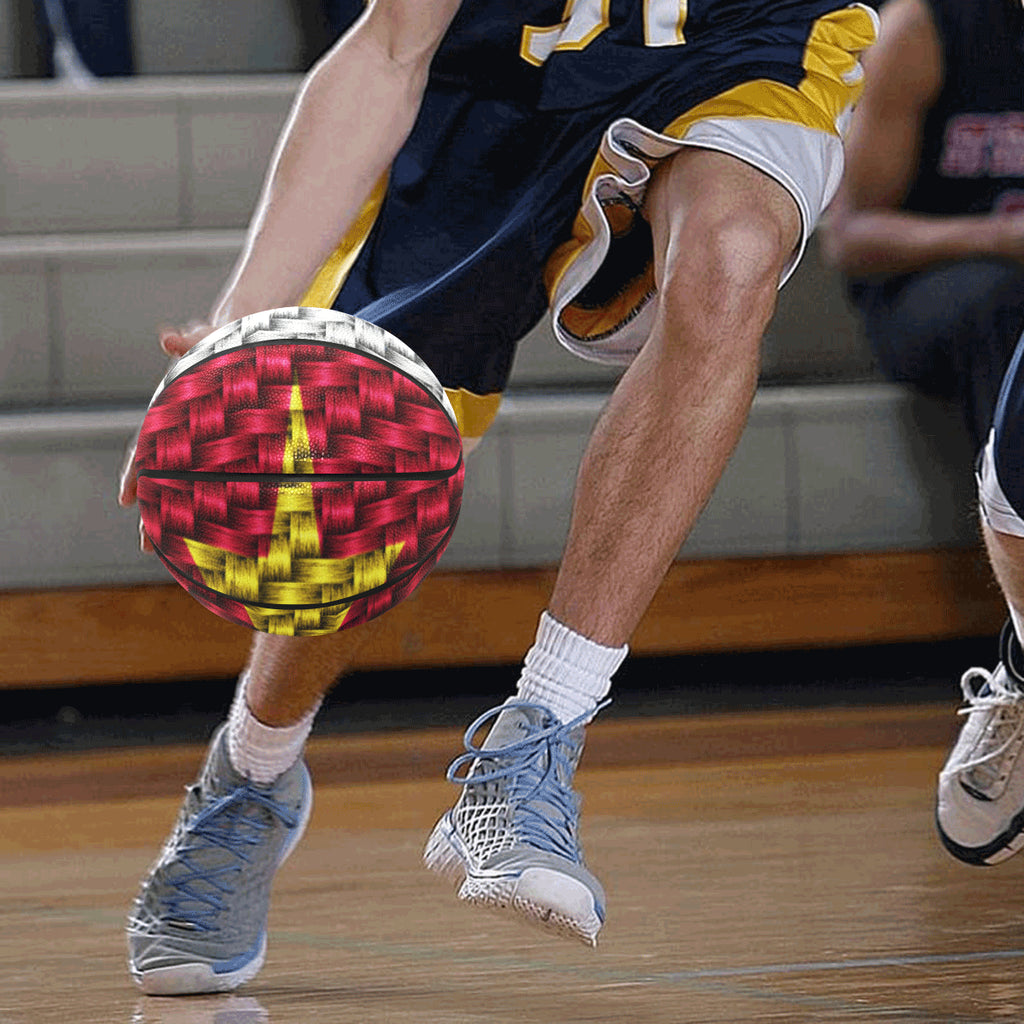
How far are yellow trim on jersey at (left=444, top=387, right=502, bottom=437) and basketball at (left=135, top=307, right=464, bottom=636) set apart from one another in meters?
0.28

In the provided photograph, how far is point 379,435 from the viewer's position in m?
1.05

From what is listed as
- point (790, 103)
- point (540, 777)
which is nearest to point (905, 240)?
point (790, 103)

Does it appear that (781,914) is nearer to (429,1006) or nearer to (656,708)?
(429,1006)

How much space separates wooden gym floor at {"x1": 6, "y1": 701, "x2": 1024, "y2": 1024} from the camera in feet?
3.73

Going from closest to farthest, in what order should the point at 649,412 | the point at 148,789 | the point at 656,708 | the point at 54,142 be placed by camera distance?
1. the point at 649,412
2. the point at 148,789
3. the point at 656,708
4. the point at 54,142

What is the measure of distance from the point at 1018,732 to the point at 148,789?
2.97 feet

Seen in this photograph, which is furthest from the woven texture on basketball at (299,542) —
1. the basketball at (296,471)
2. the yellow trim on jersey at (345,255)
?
the yellow trim on jersey at (345,255)

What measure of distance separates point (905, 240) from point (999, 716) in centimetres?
116

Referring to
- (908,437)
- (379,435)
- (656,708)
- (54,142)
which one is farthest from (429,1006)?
(54,142)

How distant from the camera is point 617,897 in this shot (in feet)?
4.82

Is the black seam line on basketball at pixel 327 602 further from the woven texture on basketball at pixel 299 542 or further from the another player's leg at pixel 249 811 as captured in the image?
the another player's leg at pixel 249 811

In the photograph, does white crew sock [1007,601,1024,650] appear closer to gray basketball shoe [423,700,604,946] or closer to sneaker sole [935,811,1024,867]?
sneaker sole [935,811,1024,867]

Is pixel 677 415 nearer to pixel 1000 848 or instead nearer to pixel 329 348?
pixel 329 348

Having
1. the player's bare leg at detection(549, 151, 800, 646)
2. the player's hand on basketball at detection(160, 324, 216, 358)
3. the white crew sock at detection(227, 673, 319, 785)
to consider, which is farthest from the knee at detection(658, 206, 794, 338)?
the white crew sock at detection(227, 673, 319, 785)
